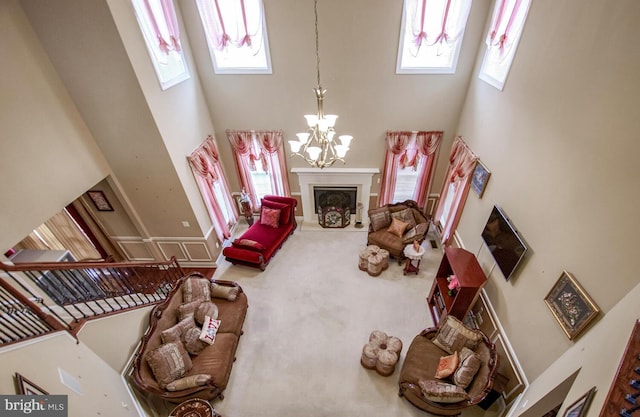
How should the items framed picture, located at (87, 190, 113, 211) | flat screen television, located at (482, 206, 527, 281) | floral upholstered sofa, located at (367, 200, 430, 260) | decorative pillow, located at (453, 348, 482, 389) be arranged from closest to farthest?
decorative pillow, located at (453, 348, 482, 389) → flat screen television, located at (482, 206, 527, 281) → framed picture, located at (87, 190, 113, 211) → floral upholstered sofa, located at (367, 200, 430, 260)

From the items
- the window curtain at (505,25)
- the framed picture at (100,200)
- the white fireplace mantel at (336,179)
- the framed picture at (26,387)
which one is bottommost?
the white fireplace mantel at (336,179)

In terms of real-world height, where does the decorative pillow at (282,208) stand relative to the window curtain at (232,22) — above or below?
below

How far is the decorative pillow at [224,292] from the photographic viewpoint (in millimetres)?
4738

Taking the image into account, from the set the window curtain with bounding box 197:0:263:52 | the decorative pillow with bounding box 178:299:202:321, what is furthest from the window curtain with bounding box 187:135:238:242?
the decorative pillow with bounding box 178:299:202:321

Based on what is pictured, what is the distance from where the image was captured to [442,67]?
5.06 m

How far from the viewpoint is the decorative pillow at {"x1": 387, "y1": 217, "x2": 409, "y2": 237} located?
230 inches

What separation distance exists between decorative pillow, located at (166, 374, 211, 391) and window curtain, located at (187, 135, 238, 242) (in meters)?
3.11

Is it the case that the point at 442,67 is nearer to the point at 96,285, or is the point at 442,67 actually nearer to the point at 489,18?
the point at 489,18

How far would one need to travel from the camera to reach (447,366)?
363 centimetres

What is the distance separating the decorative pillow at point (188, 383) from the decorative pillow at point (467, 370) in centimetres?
305

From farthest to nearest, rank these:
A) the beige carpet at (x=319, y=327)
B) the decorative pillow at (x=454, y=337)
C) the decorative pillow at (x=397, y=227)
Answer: the decorative pillow at (x=397, y=227) → the beige carpet at (x=319, y=327) → the decorative pillow at (x=454, y=337)

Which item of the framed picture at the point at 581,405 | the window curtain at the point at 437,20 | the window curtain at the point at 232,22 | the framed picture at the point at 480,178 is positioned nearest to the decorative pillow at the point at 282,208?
the window curtain at the point at 232,22

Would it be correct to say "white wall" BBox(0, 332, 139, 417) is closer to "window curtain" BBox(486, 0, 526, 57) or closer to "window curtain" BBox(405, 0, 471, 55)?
"window curtain" BBox(405, 0, 471, 55)

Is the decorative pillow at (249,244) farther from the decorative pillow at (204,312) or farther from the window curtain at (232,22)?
the window curtain at (232,22)
